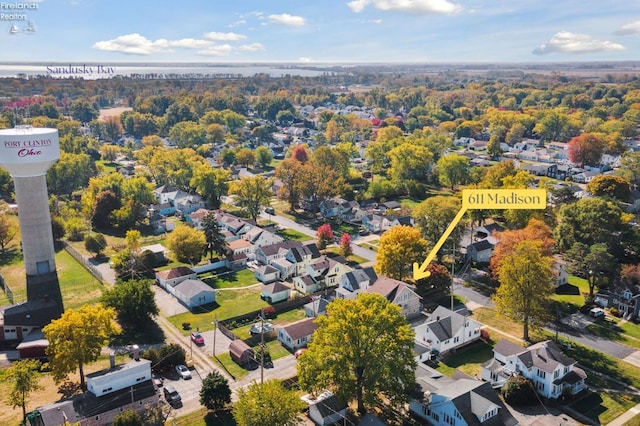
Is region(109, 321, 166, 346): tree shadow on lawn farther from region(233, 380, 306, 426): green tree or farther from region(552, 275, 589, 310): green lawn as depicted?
→ region(552, 275, 589, 310): green lawn

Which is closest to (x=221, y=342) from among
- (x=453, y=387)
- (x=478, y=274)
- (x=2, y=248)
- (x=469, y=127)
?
(x=453, y=387)

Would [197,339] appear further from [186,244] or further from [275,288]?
[186,244]

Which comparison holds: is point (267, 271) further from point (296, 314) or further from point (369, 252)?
point (369, 252)

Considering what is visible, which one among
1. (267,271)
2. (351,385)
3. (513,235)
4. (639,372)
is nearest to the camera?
(351,385)

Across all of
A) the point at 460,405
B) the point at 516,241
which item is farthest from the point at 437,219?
the point at 460,405

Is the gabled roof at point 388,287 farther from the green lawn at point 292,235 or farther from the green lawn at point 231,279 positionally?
the green lawn at point 292,235
